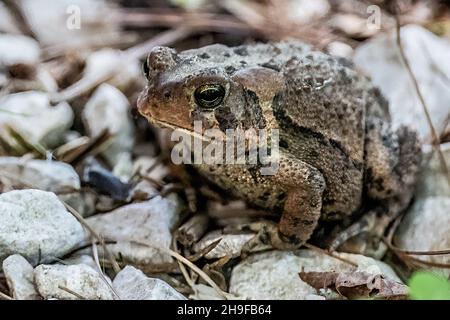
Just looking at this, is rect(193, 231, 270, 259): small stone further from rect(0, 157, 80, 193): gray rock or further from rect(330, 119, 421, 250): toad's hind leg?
rect(0, 157, 80, 193): gray rock

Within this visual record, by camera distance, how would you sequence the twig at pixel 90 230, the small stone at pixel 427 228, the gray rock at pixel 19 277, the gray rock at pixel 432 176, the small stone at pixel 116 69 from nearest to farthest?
1. the gray rock at pixel 19 277
2. the twig at pixel 90 230
3. the small stone at pixel 427 228
4. the gray rock at pixel 432 176
5. the small stone at pixel 116 69

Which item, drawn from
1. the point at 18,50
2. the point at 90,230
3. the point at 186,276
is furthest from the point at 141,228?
the point at 18,50

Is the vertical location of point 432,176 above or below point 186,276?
above

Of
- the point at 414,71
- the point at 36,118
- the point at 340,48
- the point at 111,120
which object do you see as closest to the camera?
the point at 36,118

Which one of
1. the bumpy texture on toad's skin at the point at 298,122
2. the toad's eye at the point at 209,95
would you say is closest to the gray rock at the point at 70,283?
the bumpy texture on toad's skin at the point at 298,122

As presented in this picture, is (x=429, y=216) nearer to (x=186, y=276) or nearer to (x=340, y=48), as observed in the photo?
(x=186, y=276)

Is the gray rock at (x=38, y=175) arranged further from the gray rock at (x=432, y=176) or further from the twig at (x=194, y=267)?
the gray rock at (x=432, y=176)
